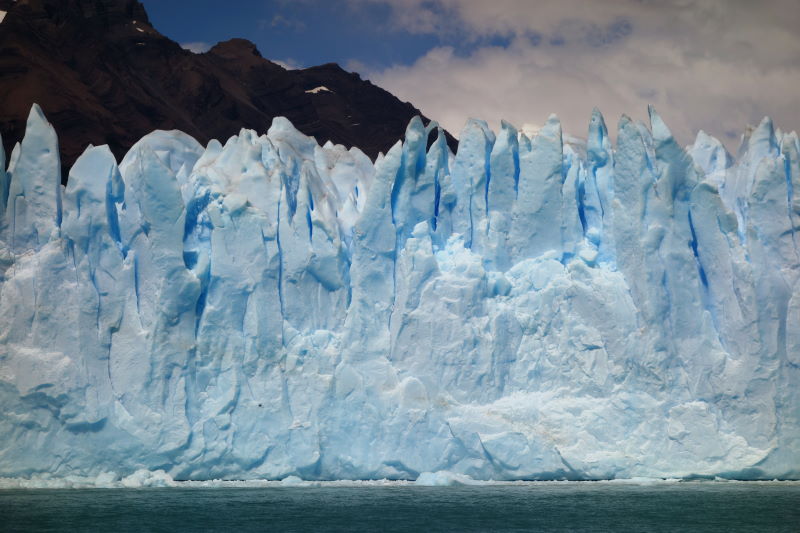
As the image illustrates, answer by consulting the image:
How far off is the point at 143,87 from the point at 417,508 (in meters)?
22.8

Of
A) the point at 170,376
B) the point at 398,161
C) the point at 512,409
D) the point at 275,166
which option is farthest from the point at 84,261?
the point at 512,409

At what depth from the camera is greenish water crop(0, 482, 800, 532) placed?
19.2m

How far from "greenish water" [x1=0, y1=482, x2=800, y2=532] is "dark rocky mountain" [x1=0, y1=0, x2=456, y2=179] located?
573 inches

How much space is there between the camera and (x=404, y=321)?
2472cm

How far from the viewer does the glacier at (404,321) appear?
23.8 meters

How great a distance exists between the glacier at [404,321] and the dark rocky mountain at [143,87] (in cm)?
998

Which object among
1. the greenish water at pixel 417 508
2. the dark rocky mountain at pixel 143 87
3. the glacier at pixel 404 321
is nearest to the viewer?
the greenish water at pixel 417 508

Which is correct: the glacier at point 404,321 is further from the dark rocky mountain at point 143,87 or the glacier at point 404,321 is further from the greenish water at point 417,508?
the dark rocky mountain at point 143,87

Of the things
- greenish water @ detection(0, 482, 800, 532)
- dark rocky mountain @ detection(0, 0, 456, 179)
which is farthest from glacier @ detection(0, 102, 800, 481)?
dark rocky mountain @ detection(0, 0, 456, 179)

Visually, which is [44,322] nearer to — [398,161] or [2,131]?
[398,161]

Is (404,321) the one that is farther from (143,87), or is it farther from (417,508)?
(143,87)

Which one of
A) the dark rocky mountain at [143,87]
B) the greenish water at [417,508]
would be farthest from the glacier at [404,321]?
the dark rocky mountain at [143,87]

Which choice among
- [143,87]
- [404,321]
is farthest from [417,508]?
[143,87]

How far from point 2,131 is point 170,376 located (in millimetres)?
13855
